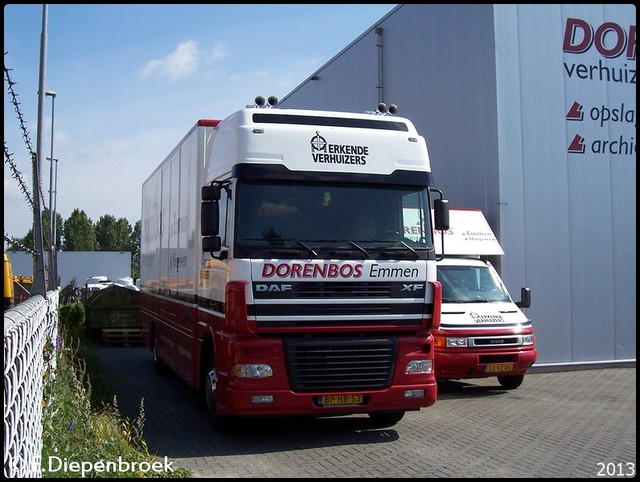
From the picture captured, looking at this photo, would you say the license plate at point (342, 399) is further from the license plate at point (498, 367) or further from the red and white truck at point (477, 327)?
the license plate at point (498, 367)

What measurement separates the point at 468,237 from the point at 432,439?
558cm

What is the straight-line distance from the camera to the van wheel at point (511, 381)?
11.9 meters

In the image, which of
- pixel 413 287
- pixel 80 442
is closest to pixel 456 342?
pixel 413 287

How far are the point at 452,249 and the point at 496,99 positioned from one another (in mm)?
3626

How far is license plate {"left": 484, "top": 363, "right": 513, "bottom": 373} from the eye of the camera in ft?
36.4

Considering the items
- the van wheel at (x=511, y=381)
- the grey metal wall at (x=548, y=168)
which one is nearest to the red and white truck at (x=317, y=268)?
the van wheel at (x=511, y=381)

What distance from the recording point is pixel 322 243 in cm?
781

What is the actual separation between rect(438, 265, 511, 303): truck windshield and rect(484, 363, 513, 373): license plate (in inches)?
48.0

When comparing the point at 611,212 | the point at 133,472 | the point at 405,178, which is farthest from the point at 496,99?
the point at 133,472

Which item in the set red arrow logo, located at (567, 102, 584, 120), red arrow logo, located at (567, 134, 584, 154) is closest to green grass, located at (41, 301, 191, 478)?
red arrow logo, located at (567, 134, 584, 154)

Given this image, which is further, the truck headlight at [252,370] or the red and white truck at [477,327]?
the red and white truck at [477,327]

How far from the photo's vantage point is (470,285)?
484 inches

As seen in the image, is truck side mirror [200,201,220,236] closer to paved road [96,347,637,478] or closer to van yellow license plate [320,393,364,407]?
van yellow license plate [320,393,364,407]

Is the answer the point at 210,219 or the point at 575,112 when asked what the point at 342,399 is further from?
the point at 575,112
